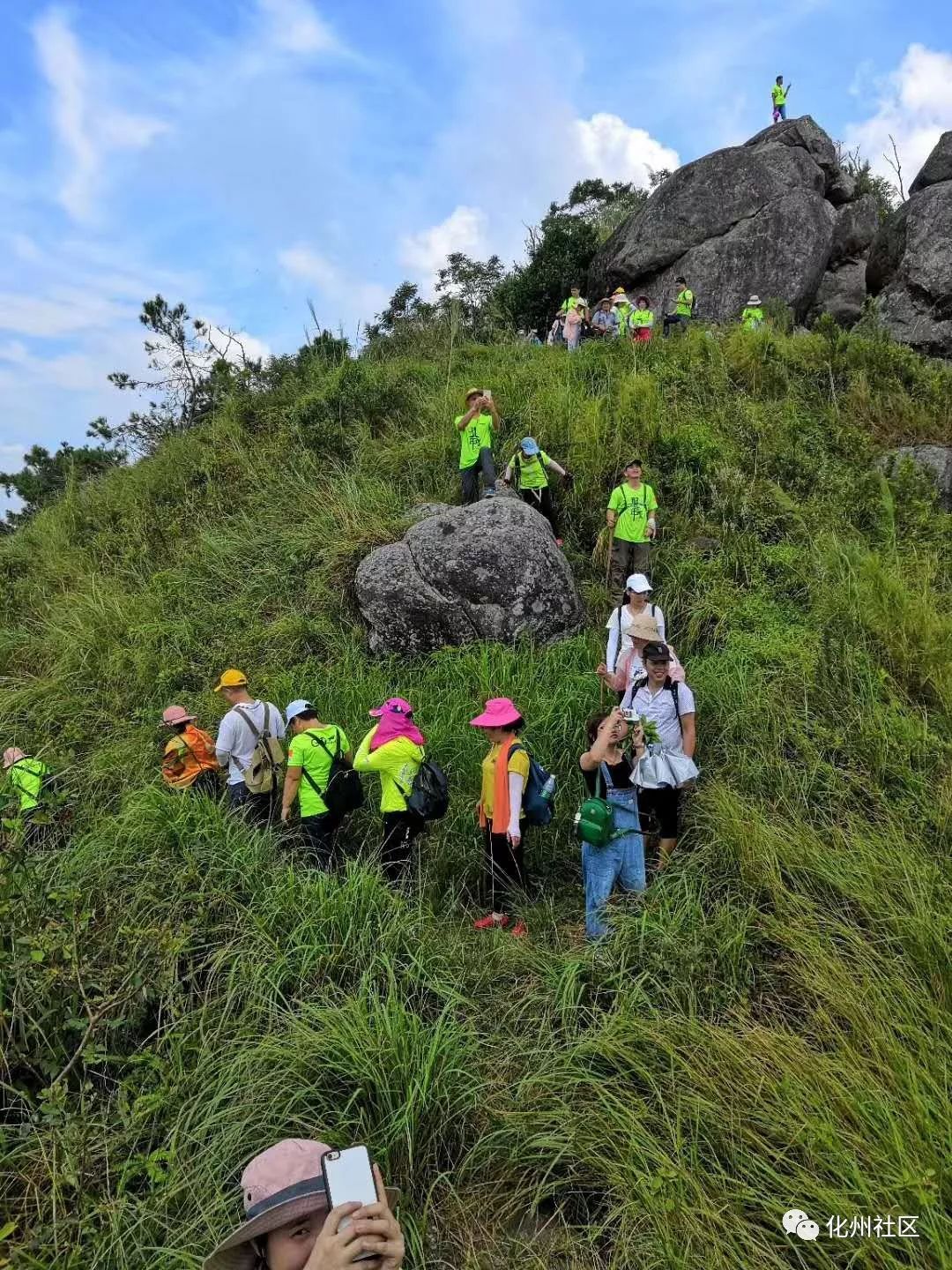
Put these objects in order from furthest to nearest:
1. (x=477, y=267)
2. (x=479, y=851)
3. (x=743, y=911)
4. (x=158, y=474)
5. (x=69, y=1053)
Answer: (x=477, y=267) < (x=158, y=474) < (x=479, y=851) < (x=743, y=911) < (x=69, y=1053)

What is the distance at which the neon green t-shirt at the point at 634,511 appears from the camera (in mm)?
6898

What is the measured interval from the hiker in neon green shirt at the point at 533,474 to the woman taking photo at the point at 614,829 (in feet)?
13.6

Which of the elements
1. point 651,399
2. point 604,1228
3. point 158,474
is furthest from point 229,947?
point 158,474

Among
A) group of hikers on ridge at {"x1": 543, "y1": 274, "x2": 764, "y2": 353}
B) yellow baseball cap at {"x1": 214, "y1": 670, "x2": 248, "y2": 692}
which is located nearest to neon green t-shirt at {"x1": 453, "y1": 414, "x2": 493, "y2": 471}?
group of hikers on ridge at {"x1": 543, "y1": 274, "x2": 764, "y2": 353}

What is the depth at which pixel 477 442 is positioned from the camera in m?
8.19

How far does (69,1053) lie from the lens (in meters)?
2.96

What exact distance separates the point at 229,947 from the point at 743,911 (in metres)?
2.56

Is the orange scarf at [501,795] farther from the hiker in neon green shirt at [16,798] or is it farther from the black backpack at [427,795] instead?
the hiker in neon green shirt at [16,798]

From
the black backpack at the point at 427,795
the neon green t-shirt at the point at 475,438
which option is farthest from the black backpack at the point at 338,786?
the neon green t-shirt at the point at 475,438

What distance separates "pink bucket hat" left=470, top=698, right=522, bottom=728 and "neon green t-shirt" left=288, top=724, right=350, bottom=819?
104 centimetres

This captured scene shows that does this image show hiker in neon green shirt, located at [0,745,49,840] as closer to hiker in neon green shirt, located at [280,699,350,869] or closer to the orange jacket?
the orange jacket

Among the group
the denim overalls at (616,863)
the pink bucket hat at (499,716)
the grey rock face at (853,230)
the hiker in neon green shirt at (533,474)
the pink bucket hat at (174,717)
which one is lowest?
the denim overalls at (616,863)

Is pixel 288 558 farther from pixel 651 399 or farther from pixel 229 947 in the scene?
pixel 229 947

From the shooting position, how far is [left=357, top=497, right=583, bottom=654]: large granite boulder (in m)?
6.83
